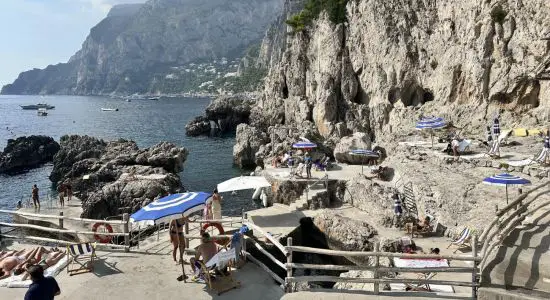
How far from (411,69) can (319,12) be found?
88.4 feet

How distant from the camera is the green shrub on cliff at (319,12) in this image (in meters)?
67.3

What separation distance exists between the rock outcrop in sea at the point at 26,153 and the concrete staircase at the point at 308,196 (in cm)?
4992

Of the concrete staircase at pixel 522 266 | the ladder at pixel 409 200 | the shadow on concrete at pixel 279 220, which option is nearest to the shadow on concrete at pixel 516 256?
the concrete staircase at pixel 522 266

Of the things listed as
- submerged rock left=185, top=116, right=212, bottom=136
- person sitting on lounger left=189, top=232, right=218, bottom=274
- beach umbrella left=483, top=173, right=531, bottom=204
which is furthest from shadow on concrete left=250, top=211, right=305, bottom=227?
submerged rock left=185, top=116, right=212, bottom=136

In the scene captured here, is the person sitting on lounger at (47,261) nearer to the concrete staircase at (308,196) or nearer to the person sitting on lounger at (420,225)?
the concrete staircase at (308,196)

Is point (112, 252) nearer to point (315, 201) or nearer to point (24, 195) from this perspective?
point (315, 201)

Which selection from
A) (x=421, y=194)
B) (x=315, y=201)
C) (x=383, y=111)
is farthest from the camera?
(x=383, y=111)

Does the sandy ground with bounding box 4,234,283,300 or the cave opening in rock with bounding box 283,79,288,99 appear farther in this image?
the cave opening in rock with bounding box 283,79,288,99

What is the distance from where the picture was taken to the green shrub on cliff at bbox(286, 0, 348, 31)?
221 feet

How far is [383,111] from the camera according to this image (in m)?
54.5

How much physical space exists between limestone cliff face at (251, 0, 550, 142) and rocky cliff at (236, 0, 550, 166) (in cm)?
11

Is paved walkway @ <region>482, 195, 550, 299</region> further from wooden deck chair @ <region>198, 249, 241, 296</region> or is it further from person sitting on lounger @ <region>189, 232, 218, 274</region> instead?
person sitting on lounger @ <region>189, 232, 218, 274</region>

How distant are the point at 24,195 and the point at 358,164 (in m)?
36.4

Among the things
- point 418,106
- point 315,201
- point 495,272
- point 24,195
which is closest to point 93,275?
point 495,272
